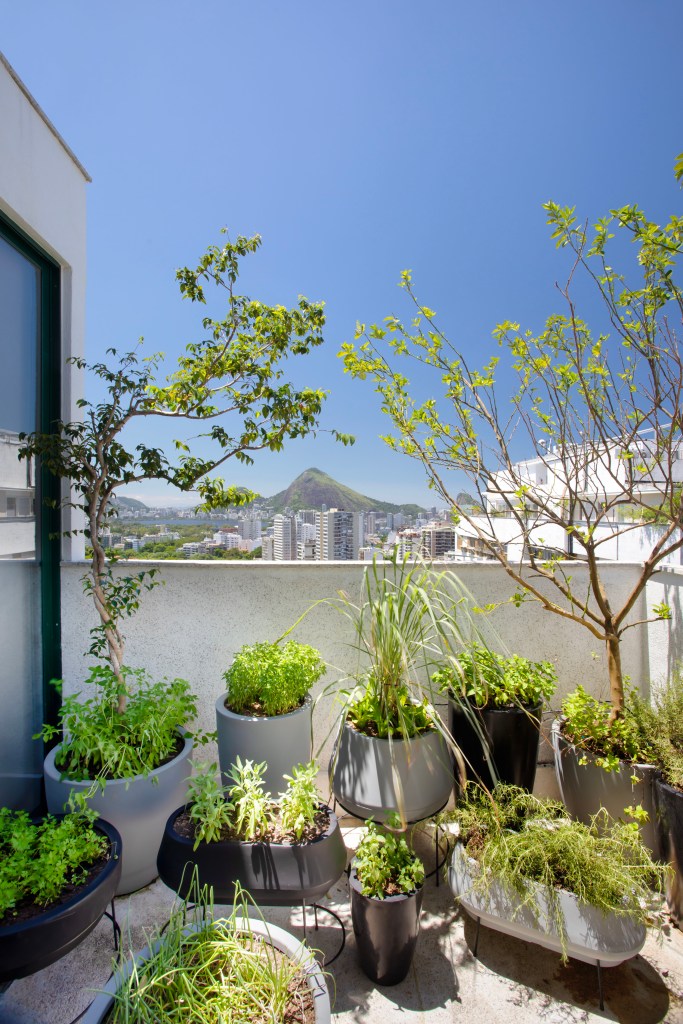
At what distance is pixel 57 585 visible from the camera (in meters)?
2.52

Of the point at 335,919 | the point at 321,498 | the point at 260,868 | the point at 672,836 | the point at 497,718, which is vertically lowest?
the point at 335,919

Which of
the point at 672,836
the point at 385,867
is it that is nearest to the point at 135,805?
the point at 385,867

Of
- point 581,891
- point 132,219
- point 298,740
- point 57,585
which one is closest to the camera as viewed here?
point 581,891

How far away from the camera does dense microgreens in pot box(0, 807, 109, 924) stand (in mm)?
1398

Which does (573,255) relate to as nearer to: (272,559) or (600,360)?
(600,360)

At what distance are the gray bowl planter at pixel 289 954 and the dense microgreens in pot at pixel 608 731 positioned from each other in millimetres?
1370

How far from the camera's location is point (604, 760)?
1.98m

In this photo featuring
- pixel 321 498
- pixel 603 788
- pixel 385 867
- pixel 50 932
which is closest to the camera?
pixel 50 932

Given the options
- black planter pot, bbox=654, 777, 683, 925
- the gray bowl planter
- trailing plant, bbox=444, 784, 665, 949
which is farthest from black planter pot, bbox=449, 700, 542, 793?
the gray bowl planter

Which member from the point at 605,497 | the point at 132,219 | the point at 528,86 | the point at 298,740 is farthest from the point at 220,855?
the point at 528,86

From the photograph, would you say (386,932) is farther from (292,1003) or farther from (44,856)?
(44,856)

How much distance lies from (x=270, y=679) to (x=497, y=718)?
94cm

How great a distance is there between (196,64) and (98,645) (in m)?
3.03

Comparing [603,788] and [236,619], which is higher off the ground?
[236,619]
